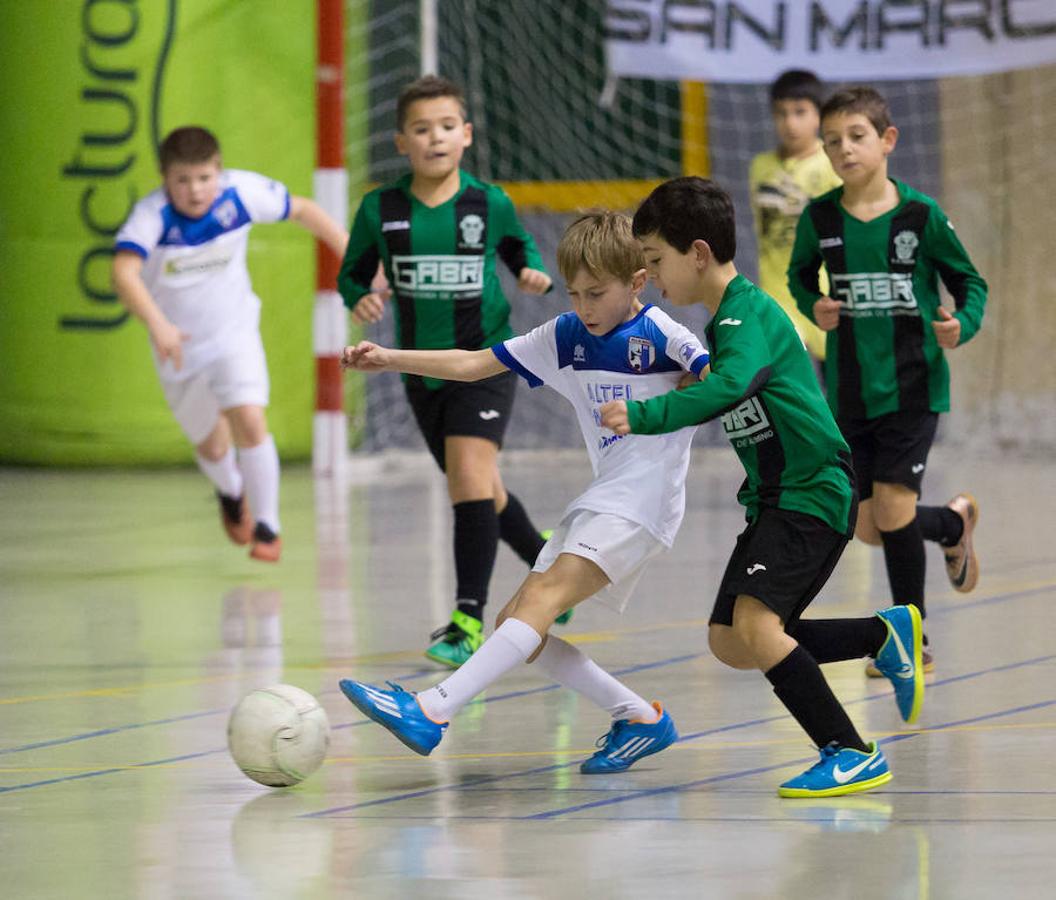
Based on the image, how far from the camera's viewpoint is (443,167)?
6.22m

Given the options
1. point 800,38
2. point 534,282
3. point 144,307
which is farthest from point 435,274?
point 800,38

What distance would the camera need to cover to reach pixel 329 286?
10875 millimetres

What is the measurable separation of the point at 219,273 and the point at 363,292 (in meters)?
1.96

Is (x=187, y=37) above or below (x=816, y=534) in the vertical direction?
above

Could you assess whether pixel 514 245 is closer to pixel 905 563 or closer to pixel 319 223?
pixel 319 223

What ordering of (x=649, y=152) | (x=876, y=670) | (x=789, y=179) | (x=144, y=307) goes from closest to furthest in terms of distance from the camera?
(x=876, y=670), (x=144, y=307), (x=789, y=179), (x=649, y=152)

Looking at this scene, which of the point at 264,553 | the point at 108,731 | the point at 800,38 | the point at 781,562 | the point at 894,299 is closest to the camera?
the point at 781,562

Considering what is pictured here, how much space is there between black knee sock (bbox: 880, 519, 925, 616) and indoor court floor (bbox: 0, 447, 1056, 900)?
0.22m

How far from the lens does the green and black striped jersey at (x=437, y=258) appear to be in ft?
20.5

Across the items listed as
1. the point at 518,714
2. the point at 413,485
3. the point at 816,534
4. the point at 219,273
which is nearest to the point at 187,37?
the point at 413,485

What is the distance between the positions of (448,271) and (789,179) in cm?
287

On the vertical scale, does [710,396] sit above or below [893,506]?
above

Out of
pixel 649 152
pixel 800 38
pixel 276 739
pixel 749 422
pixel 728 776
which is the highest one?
pixel 800 38

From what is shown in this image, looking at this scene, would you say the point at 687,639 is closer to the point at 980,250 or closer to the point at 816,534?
the point at 816,534
